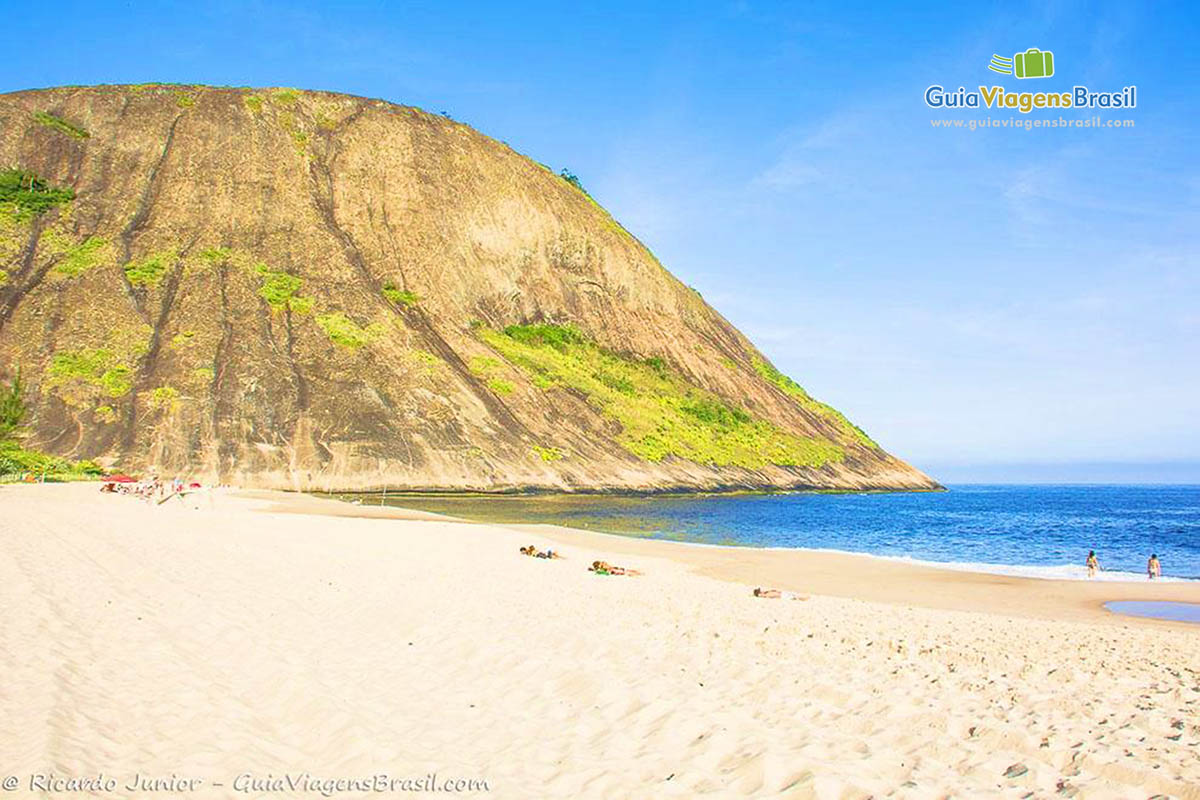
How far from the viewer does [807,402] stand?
10656cm

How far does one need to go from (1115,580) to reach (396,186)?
3090 inches

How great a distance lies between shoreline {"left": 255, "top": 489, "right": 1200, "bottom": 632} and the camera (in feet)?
60.7

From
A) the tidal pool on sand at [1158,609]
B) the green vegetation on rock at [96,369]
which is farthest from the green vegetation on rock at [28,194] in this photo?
the tidal pool on sand at [1158,609]

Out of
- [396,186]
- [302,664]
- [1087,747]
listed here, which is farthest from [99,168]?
[1087,747]

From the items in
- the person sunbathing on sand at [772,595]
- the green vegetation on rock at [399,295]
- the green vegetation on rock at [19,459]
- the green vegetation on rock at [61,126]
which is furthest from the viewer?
the green vegetation on rock at [61,126]

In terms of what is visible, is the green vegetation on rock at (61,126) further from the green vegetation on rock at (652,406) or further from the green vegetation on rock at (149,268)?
the green vegetation on rock at (652,406)

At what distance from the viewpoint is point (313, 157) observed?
84.2 m

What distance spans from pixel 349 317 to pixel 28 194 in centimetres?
3213

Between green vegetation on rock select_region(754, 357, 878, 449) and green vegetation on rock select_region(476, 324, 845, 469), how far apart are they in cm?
952

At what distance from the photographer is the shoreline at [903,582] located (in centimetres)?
1852

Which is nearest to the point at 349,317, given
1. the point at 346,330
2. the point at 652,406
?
the point at 346,330

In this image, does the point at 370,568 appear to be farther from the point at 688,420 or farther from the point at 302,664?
the point at 688,420

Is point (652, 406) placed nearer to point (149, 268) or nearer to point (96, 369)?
point (149, 268)

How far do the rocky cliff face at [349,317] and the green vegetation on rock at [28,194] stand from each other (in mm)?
255
